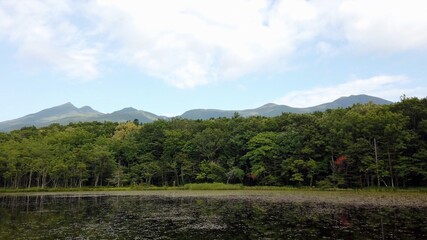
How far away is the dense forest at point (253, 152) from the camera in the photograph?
177 feet

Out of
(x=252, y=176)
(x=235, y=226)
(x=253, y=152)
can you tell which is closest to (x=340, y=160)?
(x=252, y=176)

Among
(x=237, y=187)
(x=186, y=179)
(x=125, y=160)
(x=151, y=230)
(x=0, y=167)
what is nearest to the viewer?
(x=151, y=230)

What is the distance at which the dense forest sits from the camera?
5394 cm

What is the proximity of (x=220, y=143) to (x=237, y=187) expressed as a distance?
54.1 ft

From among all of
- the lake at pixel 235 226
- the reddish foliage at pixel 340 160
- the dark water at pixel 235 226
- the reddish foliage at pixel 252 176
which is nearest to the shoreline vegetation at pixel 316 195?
the reddish foliage at pixel 252 176

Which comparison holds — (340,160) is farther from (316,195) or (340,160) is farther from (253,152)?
(253,152)

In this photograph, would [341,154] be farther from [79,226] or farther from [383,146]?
[79,226]

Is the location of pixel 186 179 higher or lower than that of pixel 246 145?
lower

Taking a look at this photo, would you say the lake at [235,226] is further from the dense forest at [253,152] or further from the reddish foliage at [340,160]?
the reddish foliage at [340,160]

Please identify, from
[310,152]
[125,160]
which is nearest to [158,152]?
[125,160]

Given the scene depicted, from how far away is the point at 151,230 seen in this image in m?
18.9

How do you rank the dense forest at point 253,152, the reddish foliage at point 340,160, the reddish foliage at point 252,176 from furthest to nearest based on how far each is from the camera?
the reddish foliage at point 252,176 → the reddish foliage at point 340,160 → the dense forest at point 253,152

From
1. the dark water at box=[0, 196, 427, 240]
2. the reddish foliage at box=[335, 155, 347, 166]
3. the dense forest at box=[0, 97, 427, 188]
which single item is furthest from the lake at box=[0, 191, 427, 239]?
the reddish foliage at box=[335, 155, 347, 166]

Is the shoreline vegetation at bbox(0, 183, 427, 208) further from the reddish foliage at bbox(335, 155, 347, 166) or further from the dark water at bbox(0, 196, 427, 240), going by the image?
the dark water at bbox(0, 196, 427, 240)
